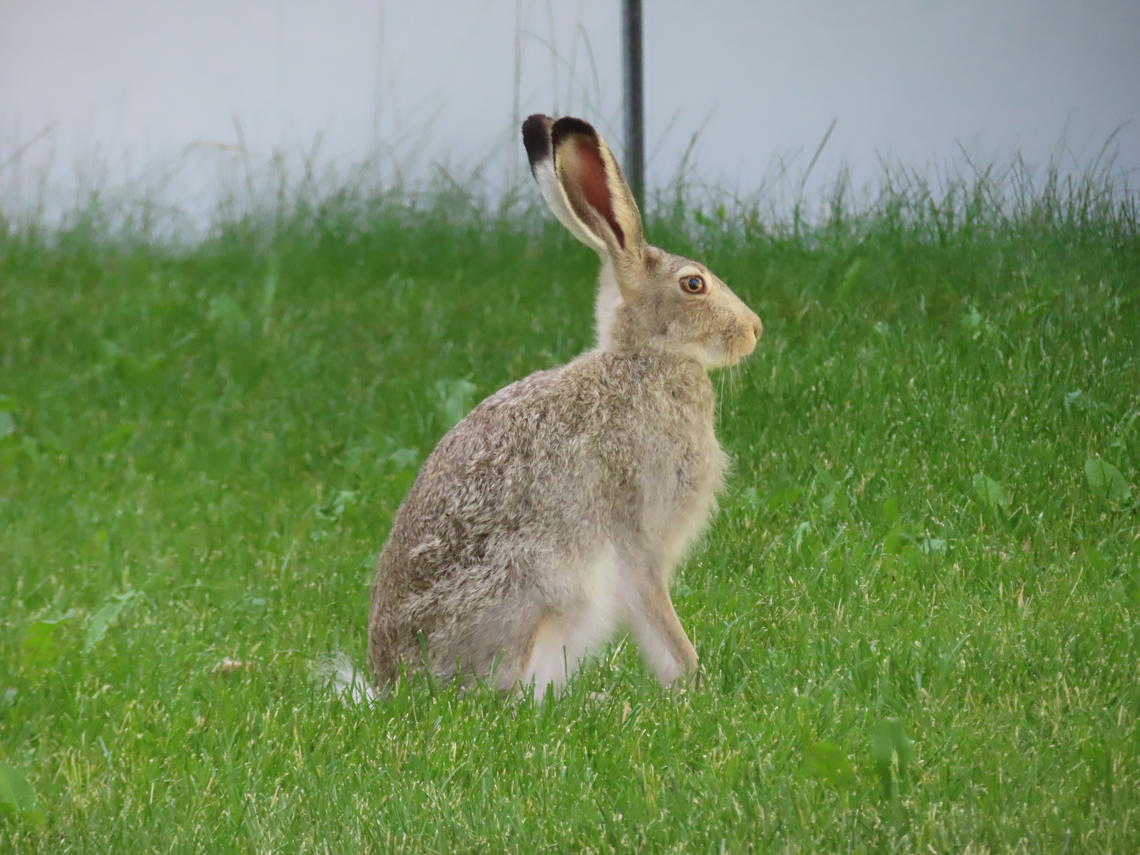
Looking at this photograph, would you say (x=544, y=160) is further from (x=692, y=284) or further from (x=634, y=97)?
(x=634, y=97)

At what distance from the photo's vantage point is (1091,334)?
5.05m

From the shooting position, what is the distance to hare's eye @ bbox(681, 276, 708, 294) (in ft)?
16.4

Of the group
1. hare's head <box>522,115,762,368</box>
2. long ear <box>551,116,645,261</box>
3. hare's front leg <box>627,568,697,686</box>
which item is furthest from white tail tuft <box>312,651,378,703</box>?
long ear <box>551,116,645,261</box>

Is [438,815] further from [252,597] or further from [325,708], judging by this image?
[252,597]

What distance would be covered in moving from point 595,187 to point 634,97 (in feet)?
7.63

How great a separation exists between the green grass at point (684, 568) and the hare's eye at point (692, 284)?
3.65 ft

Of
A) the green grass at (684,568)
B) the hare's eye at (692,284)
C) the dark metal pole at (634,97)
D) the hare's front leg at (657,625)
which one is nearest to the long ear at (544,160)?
the hare's eye at (692,284)

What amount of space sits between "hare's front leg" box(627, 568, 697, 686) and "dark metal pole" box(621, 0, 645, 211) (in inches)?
105

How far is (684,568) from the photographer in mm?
5727

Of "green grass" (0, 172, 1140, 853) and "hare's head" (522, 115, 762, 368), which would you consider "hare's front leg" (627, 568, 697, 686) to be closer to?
"green grass" (0, 172, 1140, 853)

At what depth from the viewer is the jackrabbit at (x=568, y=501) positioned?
461 cm

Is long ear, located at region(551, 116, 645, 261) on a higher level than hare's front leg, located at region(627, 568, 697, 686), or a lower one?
higher

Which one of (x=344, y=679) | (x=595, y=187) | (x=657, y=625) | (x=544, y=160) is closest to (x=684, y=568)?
(x=657, y=625)

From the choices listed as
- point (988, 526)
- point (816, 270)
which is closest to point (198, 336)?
point (816, 270)
